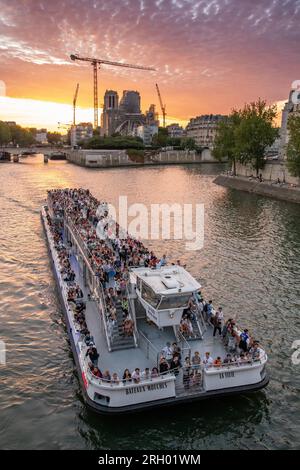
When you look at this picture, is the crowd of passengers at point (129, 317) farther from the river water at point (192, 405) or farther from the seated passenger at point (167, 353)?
the river water at point (192, 405)

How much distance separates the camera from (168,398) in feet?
65.4

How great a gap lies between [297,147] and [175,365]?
67.2 metres

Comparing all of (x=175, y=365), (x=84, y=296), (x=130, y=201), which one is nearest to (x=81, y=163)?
(x=130, y=201)

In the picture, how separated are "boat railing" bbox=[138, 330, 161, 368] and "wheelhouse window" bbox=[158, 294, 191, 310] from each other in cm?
249

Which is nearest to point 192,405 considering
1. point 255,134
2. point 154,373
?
point 154,373

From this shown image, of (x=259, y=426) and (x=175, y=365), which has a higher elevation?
(x=175, y=365)

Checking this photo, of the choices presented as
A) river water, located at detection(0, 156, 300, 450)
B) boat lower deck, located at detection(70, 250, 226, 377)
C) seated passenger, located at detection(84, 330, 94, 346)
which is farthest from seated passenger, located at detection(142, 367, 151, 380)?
seated passenger, located at detection(84, 330, 94, 346)

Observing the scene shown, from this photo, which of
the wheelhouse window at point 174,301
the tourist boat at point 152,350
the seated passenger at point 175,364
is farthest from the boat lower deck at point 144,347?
the wheelhouse window at point 174,301

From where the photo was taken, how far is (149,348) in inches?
919

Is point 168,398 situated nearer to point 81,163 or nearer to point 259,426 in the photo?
point 259,426

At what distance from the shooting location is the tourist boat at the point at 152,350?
19672mm

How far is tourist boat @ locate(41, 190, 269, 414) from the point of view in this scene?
19672mm

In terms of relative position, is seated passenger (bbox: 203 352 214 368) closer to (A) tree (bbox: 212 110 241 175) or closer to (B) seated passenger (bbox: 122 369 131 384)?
(B) seated passenger (bbox: 122 369 131 384)
